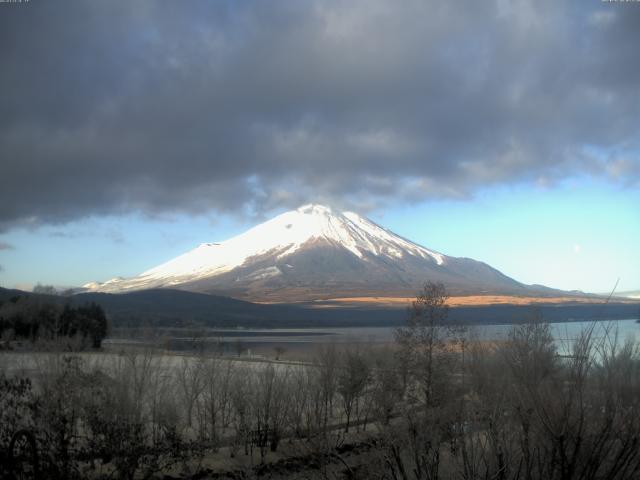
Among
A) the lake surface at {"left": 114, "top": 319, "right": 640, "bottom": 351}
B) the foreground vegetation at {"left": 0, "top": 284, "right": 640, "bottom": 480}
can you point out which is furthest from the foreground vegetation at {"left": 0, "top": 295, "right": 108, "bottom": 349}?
the foreground vegetation at {"left": 0, "top": 284, "right": 640, "bottom": 480}

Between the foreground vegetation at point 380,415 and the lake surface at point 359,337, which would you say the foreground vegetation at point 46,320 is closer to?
the lake surface at point 359,337

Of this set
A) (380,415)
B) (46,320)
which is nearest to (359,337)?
(46,320)

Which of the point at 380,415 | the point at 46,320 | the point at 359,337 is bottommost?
the point at 359,337

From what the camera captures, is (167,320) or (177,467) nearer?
(177,467)

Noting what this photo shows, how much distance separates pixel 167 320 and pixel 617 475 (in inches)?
5937

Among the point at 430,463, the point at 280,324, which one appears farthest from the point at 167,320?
the point at 430,463

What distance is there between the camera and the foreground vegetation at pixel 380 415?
9.17m

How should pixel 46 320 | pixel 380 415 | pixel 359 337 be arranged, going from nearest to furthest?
1. pixel 380 415
2. pixel 46 320
3. pixel 359 337

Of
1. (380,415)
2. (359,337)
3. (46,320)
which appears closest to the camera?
(380,415)

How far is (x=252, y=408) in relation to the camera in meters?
33.3

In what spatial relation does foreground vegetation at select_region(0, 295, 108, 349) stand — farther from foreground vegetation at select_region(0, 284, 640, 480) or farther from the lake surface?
foreground vegetation at select_region(0, 284, 640, 480)

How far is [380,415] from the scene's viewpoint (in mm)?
21469

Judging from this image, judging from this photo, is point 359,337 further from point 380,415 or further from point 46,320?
point 380,415

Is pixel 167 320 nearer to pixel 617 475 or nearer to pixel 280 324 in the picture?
pixel 280 324
